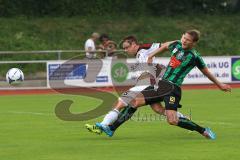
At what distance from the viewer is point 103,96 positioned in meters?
27.1

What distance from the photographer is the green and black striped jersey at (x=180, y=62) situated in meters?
13.6

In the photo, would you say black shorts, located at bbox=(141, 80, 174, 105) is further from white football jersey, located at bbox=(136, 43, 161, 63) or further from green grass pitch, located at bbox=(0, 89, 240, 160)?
green grass pitch, located at bbox=(0, 89, 240, 160)

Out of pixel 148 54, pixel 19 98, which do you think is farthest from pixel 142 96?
pixel 19 98

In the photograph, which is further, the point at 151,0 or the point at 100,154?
the point at 151,0

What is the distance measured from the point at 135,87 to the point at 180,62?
1.44m

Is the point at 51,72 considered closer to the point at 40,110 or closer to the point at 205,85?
the point at 205,85

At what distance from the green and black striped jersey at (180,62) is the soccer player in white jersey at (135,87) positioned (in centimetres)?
58

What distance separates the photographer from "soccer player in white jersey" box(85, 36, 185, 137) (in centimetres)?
1389

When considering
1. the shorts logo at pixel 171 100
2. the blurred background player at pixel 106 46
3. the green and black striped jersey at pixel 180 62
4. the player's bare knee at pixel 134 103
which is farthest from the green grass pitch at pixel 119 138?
the blurred background player at pixel 106 46

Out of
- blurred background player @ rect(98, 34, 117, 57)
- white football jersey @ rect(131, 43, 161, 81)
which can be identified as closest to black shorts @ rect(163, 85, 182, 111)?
white football jersey @ rect(131, 43, 161, 81)

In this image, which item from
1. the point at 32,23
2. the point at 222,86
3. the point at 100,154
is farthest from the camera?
the point at 32,23

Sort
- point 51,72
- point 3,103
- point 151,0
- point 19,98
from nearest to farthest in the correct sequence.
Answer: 1. point 3,103
2. point 19,98
3. point 51,72
4. point 151,0

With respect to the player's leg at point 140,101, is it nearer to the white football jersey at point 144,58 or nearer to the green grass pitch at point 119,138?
the green grass pitch at point 119,138

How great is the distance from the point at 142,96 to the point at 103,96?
13.0 meters
